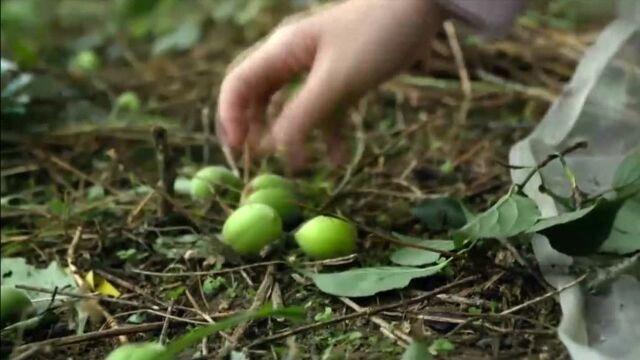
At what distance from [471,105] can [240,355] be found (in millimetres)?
827

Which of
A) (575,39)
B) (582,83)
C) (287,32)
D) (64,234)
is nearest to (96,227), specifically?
(64,234)

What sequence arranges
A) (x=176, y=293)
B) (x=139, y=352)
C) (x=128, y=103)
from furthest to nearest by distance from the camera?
(x=128, y=103) < (x=176, y=293) < (x=139, y=352)

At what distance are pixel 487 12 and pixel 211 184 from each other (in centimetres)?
34

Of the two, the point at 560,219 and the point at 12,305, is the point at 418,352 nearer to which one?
the point at 560,219

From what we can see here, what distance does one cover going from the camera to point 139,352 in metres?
0.68

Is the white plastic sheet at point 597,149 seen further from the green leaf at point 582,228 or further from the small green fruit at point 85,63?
the small green fruit at point 85,63

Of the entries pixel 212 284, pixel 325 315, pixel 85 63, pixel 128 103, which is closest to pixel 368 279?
pixel 325 315

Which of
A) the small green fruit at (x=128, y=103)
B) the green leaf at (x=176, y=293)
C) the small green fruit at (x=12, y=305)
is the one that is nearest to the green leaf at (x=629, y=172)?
the green leaf at (x=176, y=293)

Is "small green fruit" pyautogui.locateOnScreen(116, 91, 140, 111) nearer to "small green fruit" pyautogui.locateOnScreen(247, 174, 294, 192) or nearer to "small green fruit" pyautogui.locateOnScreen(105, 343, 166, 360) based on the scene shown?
"small green fruit" pyautogui.locateOnScreen(247, 174, 294, 192)

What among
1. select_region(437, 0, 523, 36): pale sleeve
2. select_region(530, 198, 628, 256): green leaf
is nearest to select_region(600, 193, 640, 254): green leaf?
select_region(530, 198, 628, 256): green leaf

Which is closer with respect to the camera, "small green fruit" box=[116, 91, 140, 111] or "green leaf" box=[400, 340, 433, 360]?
"green leaf" box=[400, 340, 433, 360]

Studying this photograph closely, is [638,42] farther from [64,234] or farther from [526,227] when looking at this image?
[64,234]

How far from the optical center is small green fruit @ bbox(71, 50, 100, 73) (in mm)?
1679

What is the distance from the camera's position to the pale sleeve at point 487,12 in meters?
1.02
